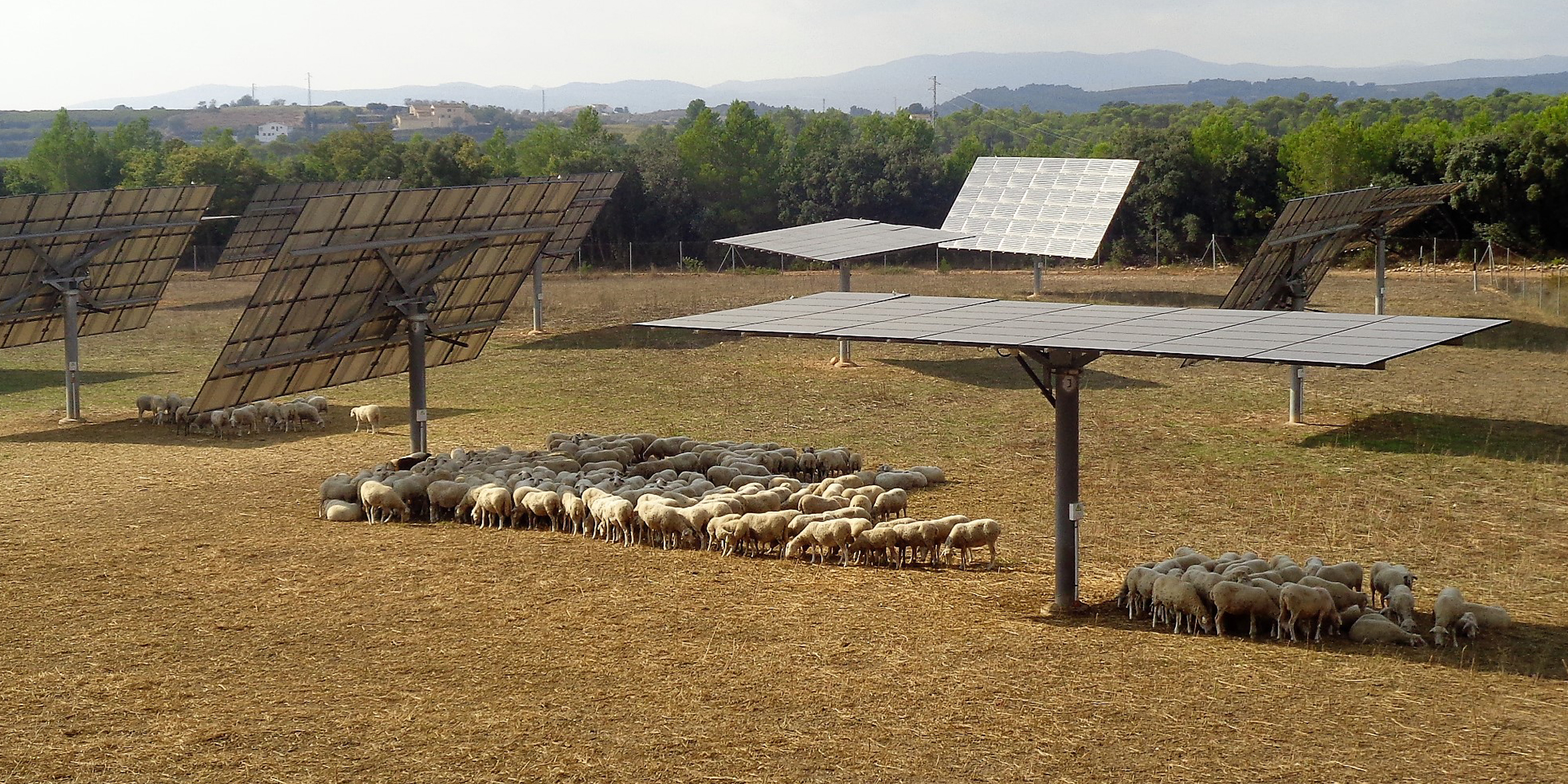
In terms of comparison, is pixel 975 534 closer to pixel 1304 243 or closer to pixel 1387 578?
pixel 1387 578

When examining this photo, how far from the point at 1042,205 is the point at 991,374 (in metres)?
17.9

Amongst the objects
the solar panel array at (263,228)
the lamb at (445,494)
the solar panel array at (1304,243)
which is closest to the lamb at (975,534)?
the lamb at (445,494)

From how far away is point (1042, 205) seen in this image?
47.9 meters

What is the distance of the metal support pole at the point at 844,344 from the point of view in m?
32.7

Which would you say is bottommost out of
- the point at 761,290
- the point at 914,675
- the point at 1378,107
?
the point at 914,675

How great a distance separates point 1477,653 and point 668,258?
190ft

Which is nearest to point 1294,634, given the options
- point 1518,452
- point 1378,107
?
point 1518,452

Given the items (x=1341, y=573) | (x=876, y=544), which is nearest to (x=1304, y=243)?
(x=1341, y=573)

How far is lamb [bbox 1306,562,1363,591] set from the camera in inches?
525

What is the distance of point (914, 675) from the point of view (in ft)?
38.6

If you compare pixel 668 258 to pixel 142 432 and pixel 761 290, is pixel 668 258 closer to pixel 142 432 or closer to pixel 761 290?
pixel 761 290

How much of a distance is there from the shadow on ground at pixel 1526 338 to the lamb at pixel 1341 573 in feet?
71.1

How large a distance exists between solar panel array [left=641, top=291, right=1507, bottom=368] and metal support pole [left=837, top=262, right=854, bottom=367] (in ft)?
49.0

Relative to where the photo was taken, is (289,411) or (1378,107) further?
(1378,107)
